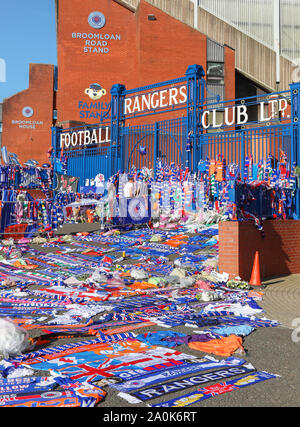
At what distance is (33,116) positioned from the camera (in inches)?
1572

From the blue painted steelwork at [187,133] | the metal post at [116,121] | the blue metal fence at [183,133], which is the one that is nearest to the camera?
the blue painted steelwork at [187,133]

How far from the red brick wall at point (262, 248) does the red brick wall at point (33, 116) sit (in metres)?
31.4

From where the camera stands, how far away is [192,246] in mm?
12695

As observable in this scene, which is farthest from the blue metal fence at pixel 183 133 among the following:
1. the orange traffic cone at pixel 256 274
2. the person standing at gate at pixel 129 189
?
the orange traffic cone at pixel 256 274

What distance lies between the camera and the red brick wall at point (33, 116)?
39.6 metres

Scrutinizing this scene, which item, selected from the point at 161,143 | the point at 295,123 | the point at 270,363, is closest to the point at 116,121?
the point at 161,143

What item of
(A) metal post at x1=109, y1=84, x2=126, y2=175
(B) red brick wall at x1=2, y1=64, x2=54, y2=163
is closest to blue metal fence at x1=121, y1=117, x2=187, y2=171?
(A) metal post at x1=109, y1=84, x2=126, y2=175

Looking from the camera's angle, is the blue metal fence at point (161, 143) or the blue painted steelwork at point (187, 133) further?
the blue metal fence at point (161, 143)

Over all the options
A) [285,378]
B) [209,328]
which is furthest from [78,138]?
[285,378]

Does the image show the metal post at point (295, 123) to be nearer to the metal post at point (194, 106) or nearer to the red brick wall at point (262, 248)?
the red brick wall at point (262, 248)

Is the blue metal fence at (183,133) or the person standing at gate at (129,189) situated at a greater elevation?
the blue metal fence at (183,133)

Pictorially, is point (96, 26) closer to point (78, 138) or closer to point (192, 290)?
point (78, 138)

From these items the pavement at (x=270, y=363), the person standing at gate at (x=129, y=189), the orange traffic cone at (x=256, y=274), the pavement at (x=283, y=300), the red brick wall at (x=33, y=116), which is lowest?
the pavement at (x=270, y=363)
